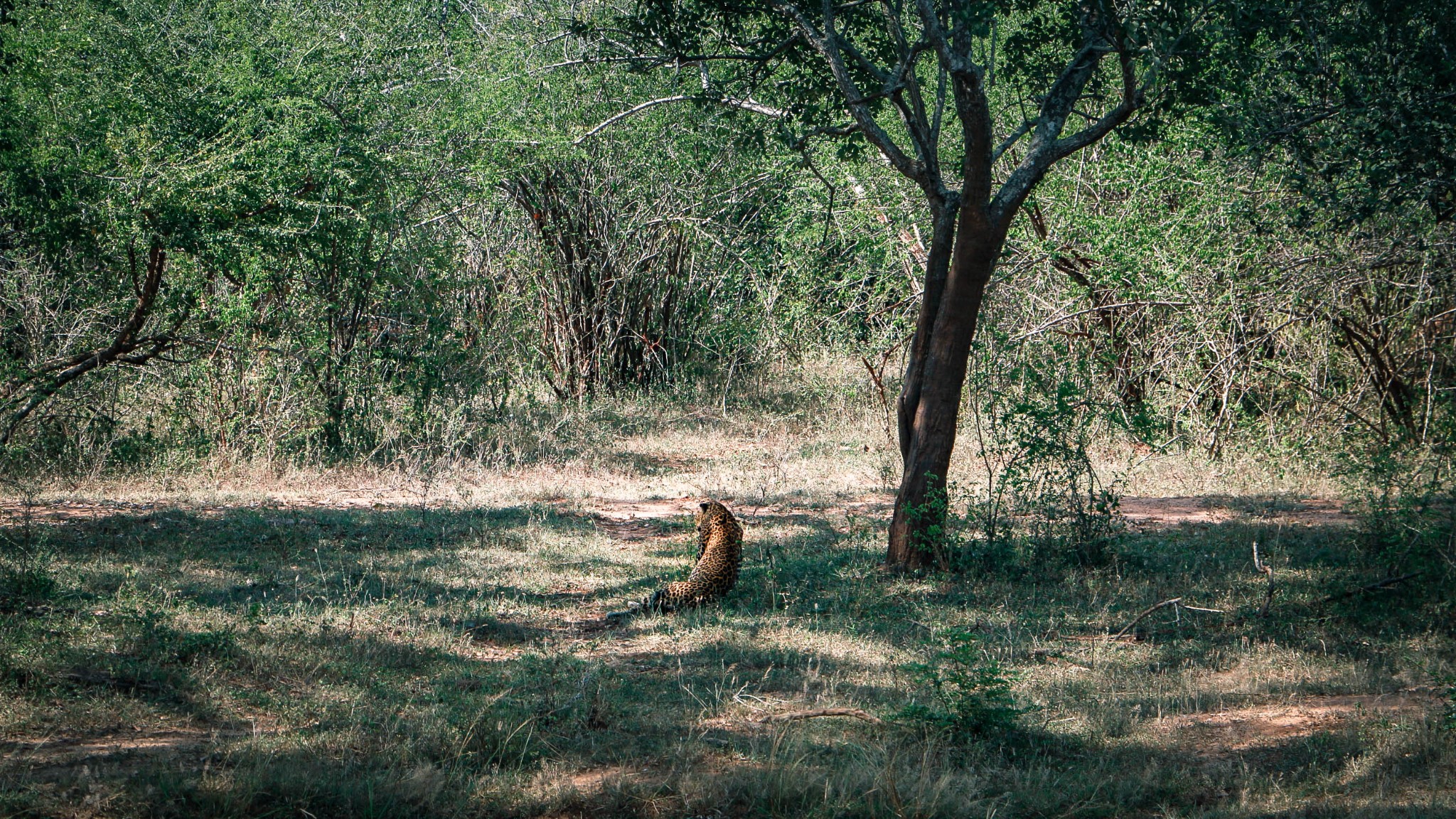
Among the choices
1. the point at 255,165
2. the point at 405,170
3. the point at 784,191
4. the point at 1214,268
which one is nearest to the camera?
the point at 255,165

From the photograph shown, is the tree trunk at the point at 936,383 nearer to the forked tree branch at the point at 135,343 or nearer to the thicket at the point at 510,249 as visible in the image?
the thicket at the point at 510,249

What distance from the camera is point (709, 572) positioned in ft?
23.2

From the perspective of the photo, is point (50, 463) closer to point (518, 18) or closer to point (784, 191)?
point (518, 18)

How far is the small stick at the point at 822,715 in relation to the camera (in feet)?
16.2

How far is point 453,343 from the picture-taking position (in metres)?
12.4

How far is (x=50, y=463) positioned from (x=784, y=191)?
9.30m

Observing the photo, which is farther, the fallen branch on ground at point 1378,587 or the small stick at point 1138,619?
the fallen branch on ground at point 1378,587

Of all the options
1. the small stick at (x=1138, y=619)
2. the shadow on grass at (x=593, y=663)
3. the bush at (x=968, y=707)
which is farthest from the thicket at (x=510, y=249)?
the bush at (x=968, y=707)

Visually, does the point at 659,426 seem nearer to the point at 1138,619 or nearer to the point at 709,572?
the point at 709,572

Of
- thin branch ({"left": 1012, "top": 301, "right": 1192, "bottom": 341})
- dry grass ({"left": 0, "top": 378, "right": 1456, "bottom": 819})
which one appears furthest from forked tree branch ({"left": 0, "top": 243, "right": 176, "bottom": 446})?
thin branch ({"left": 1012, "top": 301, "right": 1192, "bottom": 341})

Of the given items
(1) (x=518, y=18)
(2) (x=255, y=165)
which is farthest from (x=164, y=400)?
(1) (x=518, y=18)

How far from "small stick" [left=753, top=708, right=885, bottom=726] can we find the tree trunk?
2.53 metres

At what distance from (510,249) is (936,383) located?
30.5ft

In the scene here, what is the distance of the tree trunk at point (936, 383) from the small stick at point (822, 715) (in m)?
2.53
